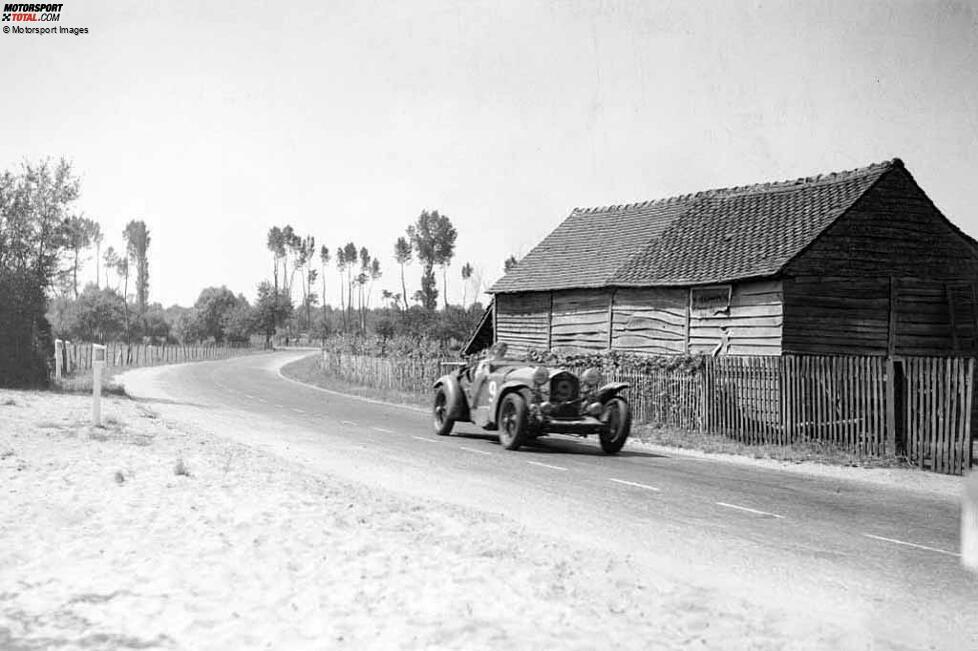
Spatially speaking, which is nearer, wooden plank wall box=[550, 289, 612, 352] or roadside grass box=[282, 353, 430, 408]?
wooden plank wall box=[550, 289, 612, 352]

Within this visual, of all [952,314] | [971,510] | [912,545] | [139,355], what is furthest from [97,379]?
[139,355]

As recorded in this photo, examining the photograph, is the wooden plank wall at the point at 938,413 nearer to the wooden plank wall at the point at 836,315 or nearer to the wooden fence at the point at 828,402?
the wooden fence at the point at 828,402

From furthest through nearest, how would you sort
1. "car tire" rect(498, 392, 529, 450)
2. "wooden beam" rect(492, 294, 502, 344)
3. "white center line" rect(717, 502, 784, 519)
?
1. "wooden beam" rect(492, 294, 502, 344)
2. "car tire" rect(498, 392, 529, 450)
3. "white center line" rect(717, 502, 784, 519)

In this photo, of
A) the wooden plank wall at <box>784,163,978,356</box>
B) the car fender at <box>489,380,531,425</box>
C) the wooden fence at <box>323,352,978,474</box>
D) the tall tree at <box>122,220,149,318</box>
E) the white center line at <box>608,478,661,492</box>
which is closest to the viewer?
the white center line at <box>608,478,661,492</box>

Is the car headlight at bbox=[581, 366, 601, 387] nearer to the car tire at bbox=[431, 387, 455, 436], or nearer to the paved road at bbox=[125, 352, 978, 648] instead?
the paved road at bbox=[125, 352, 978, 648]

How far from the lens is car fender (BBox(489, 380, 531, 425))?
1337cm

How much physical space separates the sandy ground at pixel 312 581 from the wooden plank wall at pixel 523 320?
1859 cm

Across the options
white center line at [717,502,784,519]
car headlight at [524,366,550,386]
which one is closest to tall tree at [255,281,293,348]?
car headlight at [524,366,550,386]

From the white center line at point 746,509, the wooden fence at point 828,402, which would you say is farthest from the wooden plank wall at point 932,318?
the white center line at point 746,509

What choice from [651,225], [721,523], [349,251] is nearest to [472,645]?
[721,523]

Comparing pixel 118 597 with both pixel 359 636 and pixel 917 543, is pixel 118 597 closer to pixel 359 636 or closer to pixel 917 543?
pixel 359 636

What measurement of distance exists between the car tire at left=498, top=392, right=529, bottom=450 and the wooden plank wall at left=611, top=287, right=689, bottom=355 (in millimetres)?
8988

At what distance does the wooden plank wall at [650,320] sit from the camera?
21406 mm

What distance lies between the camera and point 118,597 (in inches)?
186
